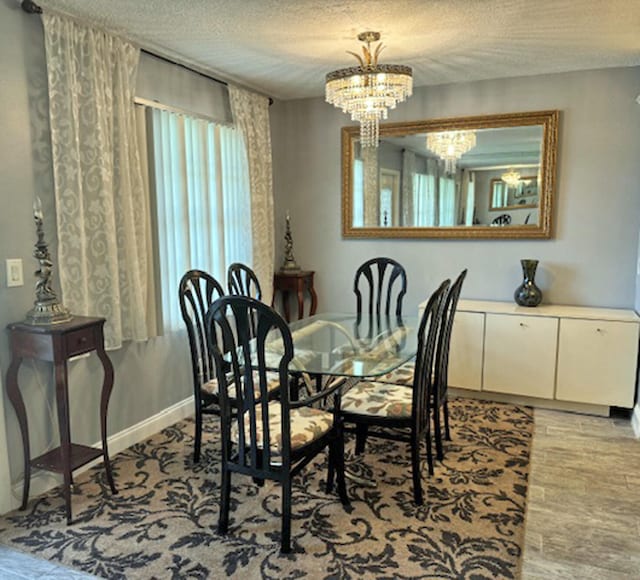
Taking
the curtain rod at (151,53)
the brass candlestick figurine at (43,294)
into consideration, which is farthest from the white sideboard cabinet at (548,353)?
the brass candlestick figurine at (43,294)

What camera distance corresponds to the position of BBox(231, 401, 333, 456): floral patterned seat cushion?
7.19ft

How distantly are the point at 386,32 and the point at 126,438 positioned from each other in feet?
9.11

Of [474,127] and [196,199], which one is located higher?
[474,127]

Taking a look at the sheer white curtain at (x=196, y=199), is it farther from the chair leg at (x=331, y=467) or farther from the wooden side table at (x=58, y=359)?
the chair leg at (x=331, y=467)

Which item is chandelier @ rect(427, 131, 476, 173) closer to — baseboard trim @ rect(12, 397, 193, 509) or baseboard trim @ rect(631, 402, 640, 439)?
baseboard trim @ rect(631, 402, 640, 439)

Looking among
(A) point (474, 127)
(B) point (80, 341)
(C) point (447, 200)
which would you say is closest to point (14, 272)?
(B) point (80, 341)

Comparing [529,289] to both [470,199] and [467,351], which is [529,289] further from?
[470,199]

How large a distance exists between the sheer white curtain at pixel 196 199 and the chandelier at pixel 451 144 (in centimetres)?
150

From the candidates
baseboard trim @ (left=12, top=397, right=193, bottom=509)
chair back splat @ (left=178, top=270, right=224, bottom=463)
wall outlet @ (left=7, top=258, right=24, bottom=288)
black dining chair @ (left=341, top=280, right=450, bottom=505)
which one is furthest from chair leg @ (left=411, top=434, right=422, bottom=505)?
wall outlet @ (left=7, top=258, right=24, bottom=288)

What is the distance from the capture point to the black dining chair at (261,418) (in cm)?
202

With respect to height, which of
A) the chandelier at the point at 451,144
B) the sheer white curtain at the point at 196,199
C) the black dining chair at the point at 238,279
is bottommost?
the black dining chair at the point at 238,279

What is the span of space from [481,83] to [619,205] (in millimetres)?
1342

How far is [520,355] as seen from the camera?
3746mm

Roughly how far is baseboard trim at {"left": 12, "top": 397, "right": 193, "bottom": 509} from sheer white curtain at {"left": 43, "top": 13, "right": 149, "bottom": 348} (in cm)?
60
